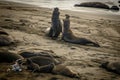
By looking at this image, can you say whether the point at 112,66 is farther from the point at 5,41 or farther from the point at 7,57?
the point at 5,41

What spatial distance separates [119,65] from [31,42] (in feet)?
10.6

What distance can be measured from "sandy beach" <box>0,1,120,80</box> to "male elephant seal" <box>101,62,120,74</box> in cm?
12

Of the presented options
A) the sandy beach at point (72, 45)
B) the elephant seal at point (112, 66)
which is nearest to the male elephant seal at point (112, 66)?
the elephant seal at point (112, 66)

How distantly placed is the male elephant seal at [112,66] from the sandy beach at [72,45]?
121 mm

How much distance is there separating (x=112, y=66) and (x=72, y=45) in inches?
101

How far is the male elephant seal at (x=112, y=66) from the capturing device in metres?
7.39

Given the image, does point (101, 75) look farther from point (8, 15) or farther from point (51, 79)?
point (8, 15)

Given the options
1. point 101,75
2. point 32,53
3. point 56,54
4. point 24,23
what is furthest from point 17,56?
point 24,23

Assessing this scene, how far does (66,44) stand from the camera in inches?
392

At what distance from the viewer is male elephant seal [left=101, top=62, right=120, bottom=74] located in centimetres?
739

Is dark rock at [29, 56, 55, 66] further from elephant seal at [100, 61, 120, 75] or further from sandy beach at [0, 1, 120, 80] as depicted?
elephant seal at [100, 61, 120, 75]

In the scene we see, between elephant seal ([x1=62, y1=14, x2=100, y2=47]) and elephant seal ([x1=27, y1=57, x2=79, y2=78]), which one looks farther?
elephant seal ([x1=62, y1=14, x2=100, y2=47])

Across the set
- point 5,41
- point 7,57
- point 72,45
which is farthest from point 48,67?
point 72,45

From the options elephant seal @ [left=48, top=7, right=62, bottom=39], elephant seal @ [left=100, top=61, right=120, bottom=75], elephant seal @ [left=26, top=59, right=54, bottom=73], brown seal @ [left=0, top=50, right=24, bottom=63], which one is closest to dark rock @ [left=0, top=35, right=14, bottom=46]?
brown seal @ [left=0, top=50, right=24, bottom=63]
